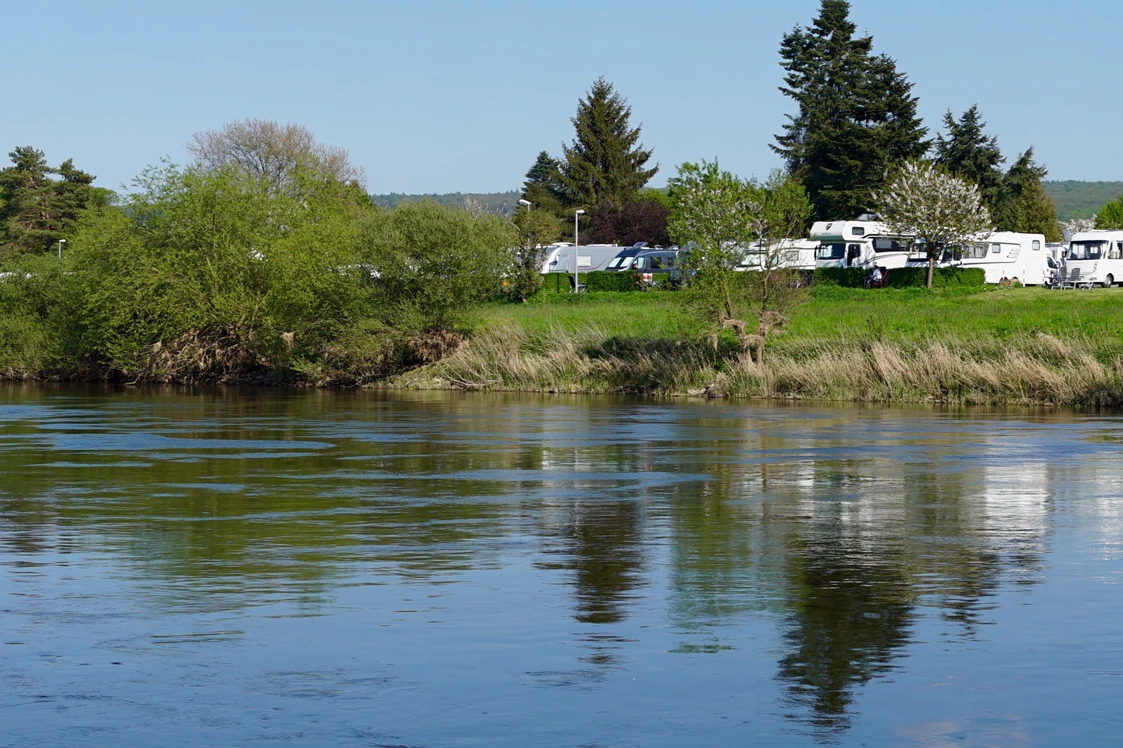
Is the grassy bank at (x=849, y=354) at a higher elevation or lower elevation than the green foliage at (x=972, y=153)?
lower

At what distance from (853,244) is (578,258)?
70.2ft

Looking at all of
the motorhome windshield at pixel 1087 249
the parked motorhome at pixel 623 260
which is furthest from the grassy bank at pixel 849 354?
the parked motorhome at pixel 623 260

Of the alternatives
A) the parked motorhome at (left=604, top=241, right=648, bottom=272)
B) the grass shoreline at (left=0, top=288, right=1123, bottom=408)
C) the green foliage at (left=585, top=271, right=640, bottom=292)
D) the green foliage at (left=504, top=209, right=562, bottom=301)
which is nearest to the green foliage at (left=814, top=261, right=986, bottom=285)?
the grass shoreline at (left=0, top=288, right=1123, bottom=408)

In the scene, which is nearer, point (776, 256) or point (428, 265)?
point (776, 256)

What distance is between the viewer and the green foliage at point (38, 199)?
394 feet

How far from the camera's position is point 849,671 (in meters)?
10.4

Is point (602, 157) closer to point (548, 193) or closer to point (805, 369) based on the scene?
point (548, 193)

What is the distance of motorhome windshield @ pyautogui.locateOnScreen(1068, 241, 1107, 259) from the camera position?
6625 cm

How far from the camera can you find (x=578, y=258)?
88.2 meters

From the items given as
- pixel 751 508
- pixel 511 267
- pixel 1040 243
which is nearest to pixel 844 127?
pixel 1040 243

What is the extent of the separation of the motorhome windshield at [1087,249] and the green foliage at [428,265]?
27.9 meters

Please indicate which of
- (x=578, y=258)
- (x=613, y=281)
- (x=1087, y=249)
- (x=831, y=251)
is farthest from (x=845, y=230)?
(x=578, y=258)

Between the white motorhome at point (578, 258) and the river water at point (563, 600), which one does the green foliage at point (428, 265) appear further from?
the white motorhome at point (578, 258)

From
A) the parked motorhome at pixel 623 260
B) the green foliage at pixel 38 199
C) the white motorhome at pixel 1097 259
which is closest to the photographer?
the white motorhome at pixel 1097 259
